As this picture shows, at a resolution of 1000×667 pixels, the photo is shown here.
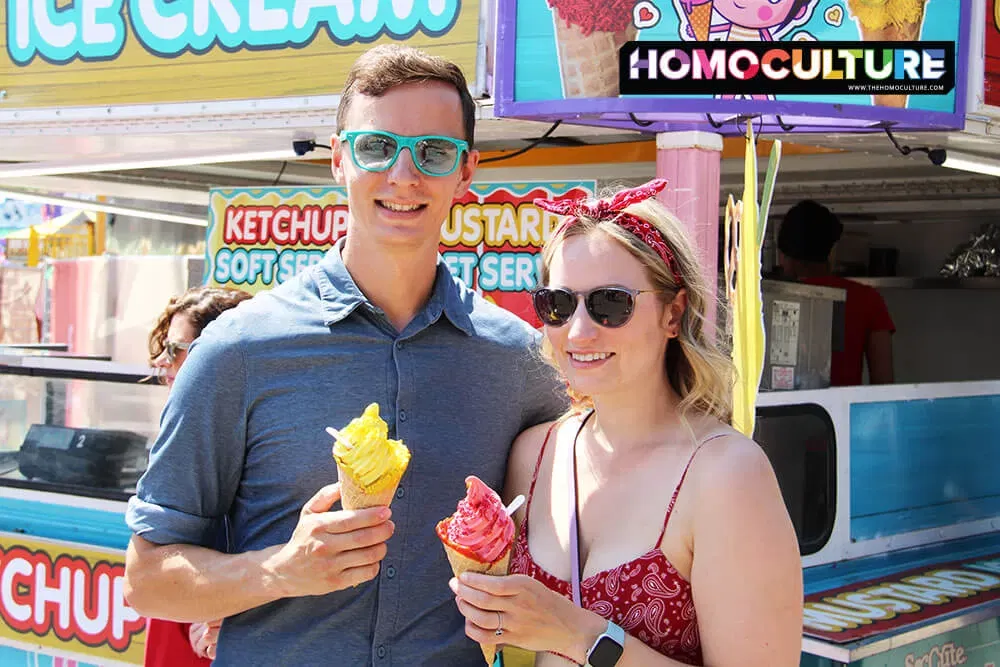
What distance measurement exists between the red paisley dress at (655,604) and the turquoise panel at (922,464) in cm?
266

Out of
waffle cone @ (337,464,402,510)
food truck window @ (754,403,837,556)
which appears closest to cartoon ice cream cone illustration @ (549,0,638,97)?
A: food truck window @ (754,403,837,556)

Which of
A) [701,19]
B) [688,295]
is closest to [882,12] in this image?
[701,19]

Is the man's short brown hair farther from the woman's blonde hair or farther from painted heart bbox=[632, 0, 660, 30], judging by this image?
painted heart bbox=[632, 0, 660, 30]

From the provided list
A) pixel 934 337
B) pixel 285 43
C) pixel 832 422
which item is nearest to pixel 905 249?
pixel 934 337

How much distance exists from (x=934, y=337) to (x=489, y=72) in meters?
5.36

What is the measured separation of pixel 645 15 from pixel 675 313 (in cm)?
193

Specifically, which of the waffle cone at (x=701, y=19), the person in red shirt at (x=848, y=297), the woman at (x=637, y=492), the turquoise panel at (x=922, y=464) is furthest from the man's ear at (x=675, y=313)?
the person in red shirt at (x=848, y=297)

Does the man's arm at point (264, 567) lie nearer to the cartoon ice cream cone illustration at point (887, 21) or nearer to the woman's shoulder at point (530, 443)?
the woman's shoulder at point (530, 443)

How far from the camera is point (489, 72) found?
13.2 feet

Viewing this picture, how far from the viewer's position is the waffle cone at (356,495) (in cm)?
188

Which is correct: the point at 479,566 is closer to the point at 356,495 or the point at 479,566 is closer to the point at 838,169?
the point at 356,495

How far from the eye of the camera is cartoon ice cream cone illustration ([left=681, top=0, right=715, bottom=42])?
3.75m

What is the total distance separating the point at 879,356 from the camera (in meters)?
5.73

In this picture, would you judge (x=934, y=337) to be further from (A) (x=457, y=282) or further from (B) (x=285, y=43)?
(A) (x=457, y=282)
